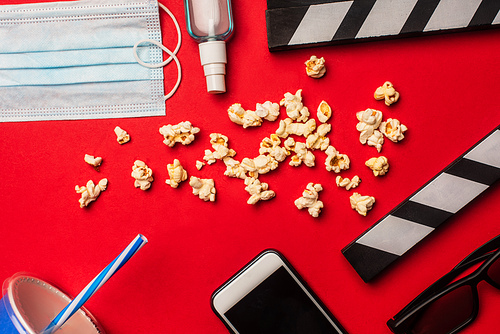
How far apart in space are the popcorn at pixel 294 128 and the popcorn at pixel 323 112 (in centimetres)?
2

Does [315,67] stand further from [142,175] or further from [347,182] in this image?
[142,175]

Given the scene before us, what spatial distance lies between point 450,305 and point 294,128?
0.51 meters

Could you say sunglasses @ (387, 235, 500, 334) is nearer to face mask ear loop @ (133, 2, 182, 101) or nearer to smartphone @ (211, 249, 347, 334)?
smartphone @ (211, 249, 347, 334)

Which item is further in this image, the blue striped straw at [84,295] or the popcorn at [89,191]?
the popcorn at [89,191]

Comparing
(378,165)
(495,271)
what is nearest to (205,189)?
(378,165)

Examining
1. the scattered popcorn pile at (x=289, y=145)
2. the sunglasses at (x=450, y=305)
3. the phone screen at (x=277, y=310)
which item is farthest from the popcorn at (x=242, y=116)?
the sunglasses at (x=450, y=305)

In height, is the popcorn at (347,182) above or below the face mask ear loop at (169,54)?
below

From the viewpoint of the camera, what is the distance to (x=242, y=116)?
85 centimetres

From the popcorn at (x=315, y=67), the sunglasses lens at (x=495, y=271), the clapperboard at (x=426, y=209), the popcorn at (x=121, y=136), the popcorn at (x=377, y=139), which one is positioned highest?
the popcorn at (x=315, y=67)

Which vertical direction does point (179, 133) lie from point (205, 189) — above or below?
above

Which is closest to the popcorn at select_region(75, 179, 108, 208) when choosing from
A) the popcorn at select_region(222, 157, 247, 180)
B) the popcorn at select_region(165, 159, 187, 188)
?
the popcorn at select_region(165, 159, 187, 188)

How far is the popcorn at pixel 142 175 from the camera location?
2.80ft

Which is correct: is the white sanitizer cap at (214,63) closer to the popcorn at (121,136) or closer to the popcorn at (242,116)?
the popcorn at (242,116)

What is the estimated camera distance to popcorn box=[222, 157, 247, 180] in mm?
852
